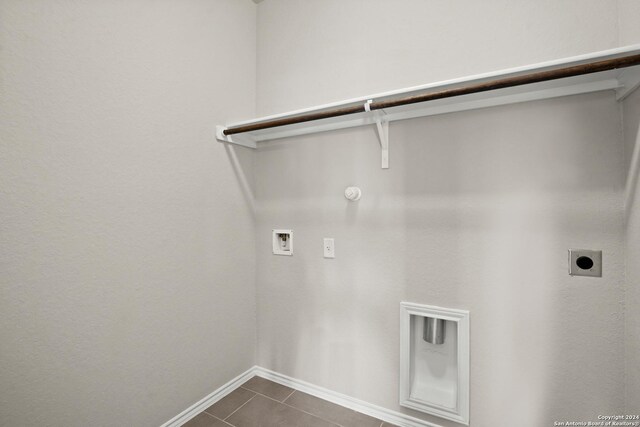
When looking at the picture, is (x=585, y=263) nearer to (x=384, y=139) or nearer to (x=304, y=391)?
(x=384, y=139)

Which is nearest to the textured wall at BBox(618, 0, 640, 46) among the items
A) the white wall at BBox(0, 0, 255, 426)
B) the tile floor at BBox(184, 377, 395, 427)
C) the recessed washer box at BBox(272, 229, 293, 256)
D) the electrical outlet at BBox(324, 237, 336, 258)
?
the electrical outlet at BBox(324, 237, 336, 258)

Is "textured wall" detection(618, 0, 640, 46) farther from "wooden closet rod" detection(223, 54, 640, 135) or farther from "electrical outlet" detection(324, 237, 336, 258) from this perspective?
"electrical outlet" detection(324, 237, 336, 258)

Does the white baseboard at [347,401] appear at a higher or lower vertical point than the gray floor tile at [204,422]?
higher

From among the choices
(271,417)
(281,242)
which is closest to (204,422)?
(271,417)

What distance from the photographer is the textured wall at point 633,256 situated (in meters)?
0.95

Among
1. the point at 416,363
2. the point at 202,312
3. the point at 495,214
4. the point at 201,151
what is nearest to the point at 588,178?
the point at 495,214

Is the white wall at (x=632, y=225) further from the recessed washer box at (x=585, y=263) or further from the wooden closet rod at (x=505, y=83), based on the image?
the wooden closet rod at (x=505, y=83)

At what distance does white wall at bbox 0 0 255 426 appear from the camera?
3.03 feet

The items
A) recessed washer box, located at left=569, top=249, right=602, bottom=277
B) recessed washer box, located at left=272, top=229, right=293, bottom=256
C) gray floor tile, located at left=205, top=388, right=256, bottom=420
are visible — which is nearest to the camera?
recessed washer box, located at left=569, top=249, right=602, bottom=277

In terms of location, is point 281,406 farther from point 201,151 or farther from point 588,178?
point 588,178

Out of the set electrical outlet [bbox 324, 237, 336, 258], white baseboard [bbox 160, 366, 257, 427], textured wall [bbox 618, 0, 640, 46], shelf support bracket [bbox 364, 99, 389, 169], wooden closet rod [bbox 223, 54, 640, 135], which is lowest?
white baseboard [bbox 160, 366, 257, 427]

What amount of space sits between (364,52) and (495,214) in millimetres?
1141

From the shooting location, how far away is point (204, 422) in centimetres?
143

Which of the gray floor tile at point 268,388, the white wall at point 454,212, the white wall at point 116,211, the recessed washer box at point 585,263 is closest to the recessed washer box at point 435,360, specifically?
the white wall at point 454,212
